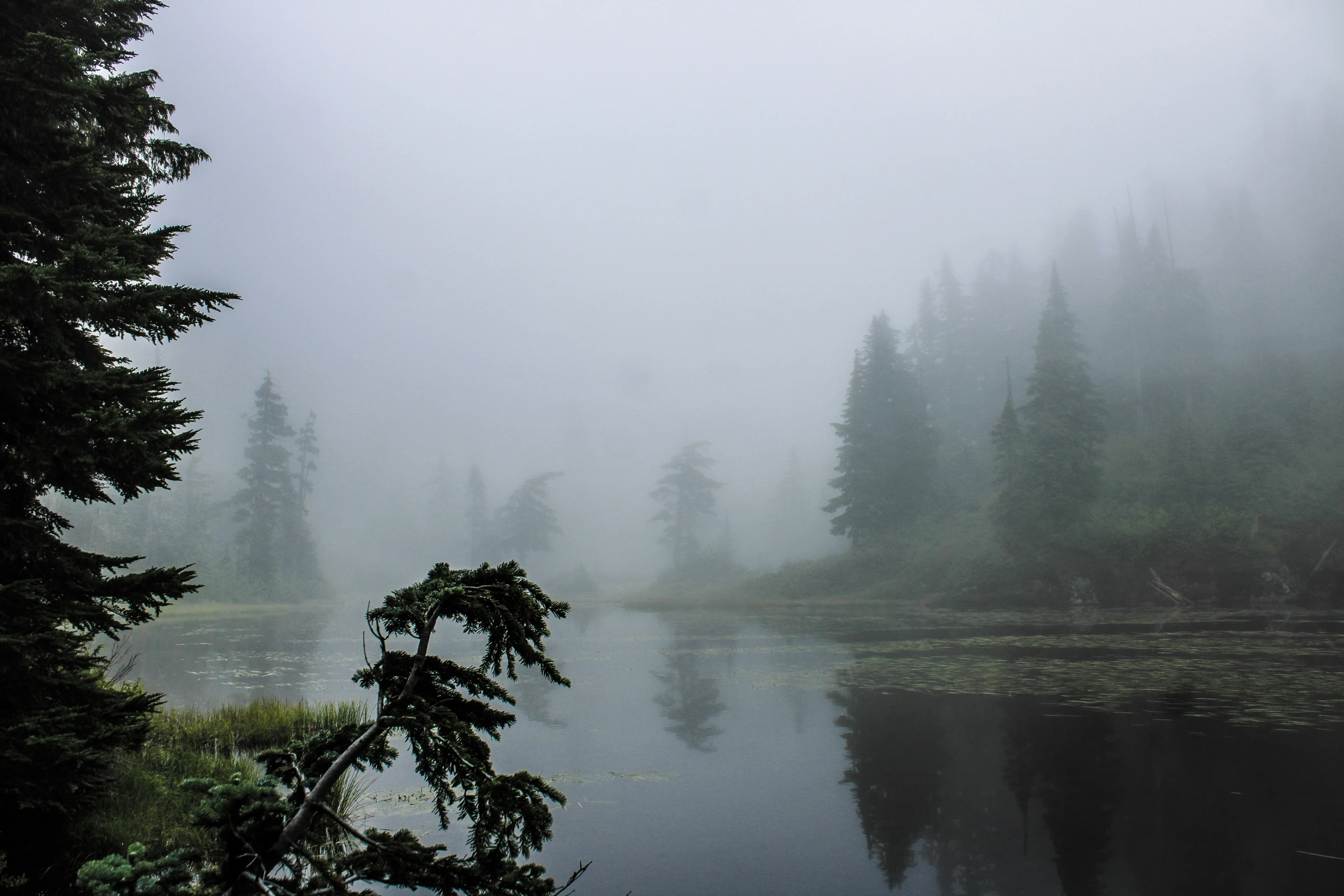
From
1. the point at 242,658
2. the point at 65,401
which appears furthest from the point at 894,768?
the point at 242,658

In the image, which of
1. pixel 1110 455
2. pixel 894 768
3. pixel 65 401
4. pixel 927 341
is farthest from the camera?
pixel 927 341

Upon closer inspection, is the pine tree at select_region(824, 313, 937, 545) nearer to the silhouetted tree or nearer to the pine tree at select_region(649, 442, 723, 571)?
the pine tree at select_region(649, 442, 723, 571)

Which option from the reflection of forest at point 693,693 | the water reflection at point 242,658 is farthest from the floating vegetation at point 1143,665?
the water reflection at point 242,658

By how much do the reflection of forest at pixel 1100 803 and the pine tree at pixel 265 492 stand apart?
59.1 meters

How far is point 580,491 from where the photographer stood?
425ft

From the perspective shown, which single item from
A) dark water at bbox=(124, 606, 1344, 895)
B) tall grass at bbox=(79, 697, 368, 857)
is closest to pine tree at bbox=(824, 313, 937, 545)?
dark water at bbox=(124, 606, 1344, 895)

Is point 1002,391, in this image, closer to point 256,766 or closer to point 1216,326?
point 1216,326

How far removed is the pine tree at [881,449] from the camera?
47.6 m

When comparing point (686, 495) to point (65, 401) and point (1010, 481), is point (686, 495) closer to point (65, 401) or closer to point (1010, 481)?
point (1010, 481)

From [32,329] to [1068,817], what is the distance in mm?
10810

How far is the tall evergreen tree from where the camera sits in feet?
16.1

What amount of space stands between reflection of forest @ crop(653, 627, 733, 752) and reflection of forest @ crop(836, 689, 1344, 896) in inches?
98.8

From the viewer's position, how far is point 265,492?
201 feet

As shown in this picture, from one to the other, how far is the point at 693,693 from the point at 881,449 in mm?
36779
